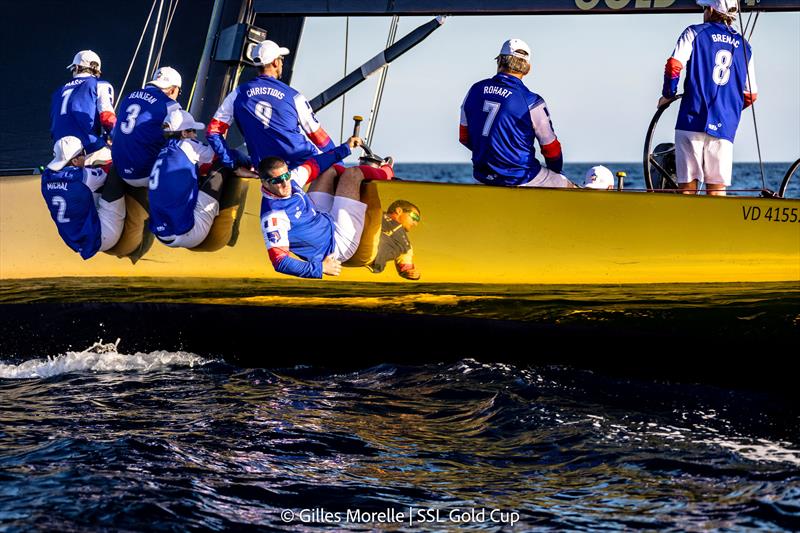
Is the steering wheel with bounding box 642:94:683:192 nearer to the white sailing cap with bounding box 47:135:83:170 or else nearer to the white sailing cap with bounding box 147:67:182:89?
the white sailing cap with bounding box 147:67:182:89

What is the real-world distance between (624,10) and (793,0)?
0.93 metres

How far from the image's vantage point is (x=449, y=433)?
473 centimetres

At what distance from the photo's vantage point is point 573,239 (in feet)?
17.7

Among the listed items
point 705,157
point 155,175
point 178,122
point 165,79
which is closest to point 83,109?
point 165,79

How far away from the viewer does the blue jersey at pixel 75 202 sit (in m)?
6.10

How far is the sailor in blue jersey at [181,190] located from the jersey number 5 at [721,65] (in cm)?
268

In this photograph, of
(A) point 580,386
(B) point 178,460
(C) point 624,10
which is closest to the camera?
(B) point 178,460

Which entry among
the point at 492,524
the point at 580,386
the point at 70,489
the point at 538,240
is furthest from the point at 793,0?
the point at 70,489

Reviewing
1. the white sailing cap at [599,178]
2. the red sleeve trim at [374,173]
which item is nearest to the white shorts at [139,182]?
the red sleeve trim at [374,173]

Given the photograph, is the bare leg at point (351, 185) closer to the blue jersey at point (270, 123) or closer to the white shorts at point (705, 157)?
the blue jersey at point (270, 123)

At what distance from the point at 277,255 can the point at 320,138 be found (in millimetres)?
862

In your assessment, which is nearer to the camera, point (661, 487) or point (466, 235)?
point (661, 487)

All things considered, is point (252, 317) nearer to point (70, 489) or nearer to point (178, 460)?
point (178, 460)

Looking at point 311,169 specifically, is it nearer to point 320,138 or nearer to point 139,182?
point 320,138
